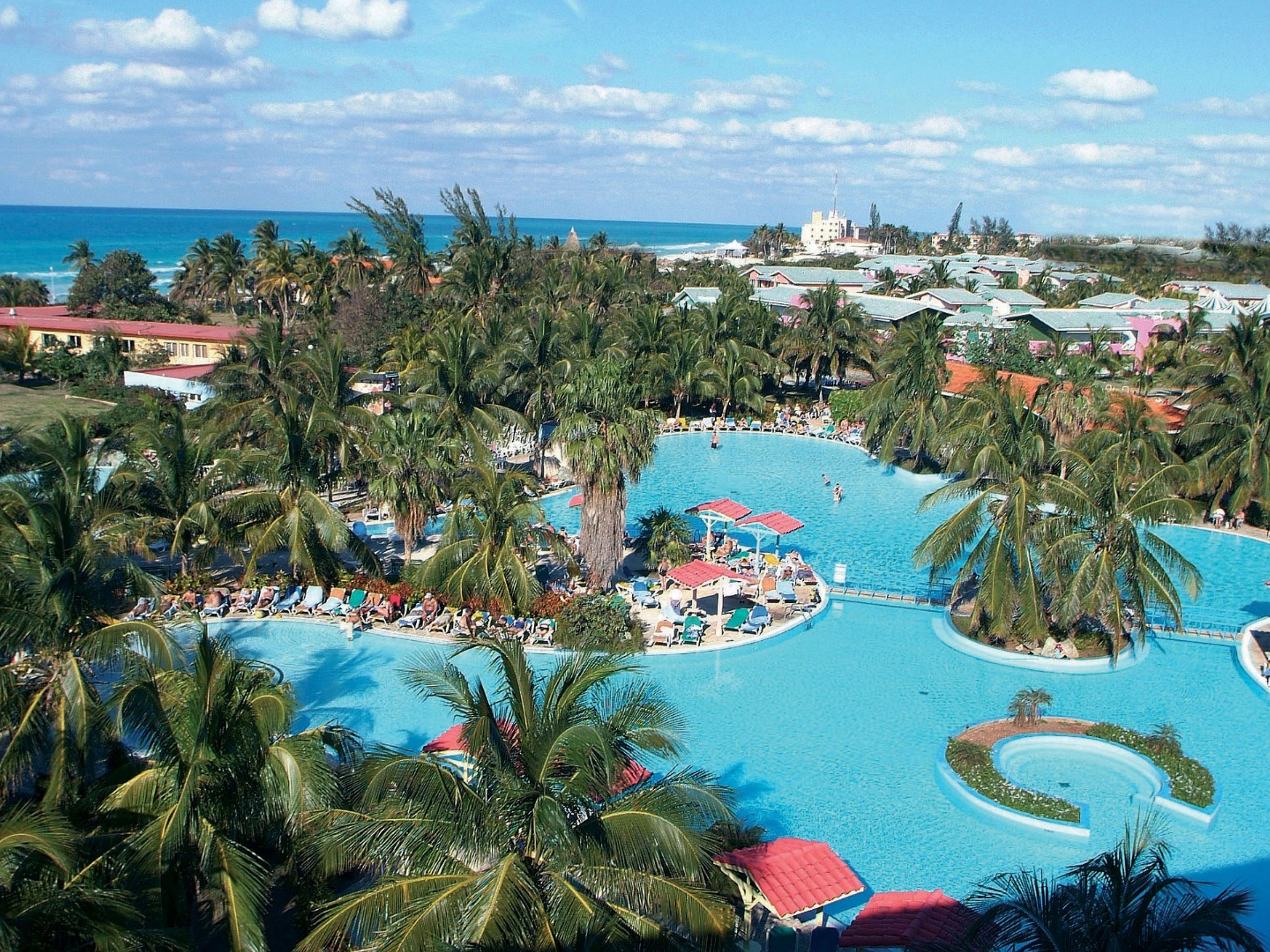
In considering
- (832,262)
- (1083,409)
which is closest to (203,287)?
(1083,409)

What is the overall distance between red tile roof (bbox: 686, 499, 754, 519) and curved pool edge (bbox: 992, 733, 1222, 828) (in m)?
9.22

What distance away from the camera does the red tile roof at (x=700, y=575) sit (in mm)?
19359

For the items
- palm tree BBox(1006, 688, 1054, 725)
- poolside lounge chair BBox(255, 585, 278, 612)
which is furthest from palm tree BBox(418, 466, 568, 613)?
palm tree BBox(1006, 688, 1054, 725)

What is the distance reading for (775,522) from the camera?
22.5 metres

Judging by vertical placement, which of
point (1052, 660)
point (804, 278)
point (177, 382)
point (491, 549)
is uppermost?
point (804, 278)

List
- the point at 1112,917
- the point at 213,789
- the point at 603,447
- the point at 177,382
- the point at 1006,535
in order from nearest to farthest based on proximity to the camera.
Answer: the point at 1112,917 < the point at 213,789 < the point at 1006,535 < the point at 603,447 < the point at 177,382

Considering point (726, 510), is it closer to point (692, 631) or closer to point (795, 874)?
point (692, 631)

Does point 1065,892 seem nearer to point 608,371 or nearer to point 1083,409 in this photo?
point 608,371

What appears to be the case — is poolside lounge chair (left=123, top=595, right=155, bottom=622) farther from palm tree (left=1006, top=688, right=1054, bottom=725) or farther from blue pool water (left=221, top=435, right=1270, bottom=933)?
palm tree (left=1006, top=688, right=1054, bottom=725)

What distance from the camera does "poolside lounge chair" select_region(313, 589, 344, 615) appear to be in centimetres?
1883

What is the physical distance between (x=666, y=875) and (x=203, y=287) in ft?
191

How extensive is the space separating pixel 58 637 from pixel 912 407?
86.5ft

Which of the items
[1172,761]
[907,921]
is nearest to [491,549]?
[907,921]

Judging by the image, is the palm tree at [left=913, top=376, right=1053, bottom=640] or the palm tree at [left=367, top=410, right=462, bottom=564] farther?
the palm tree at [left=367, top=410, right=462, bottom=564]
